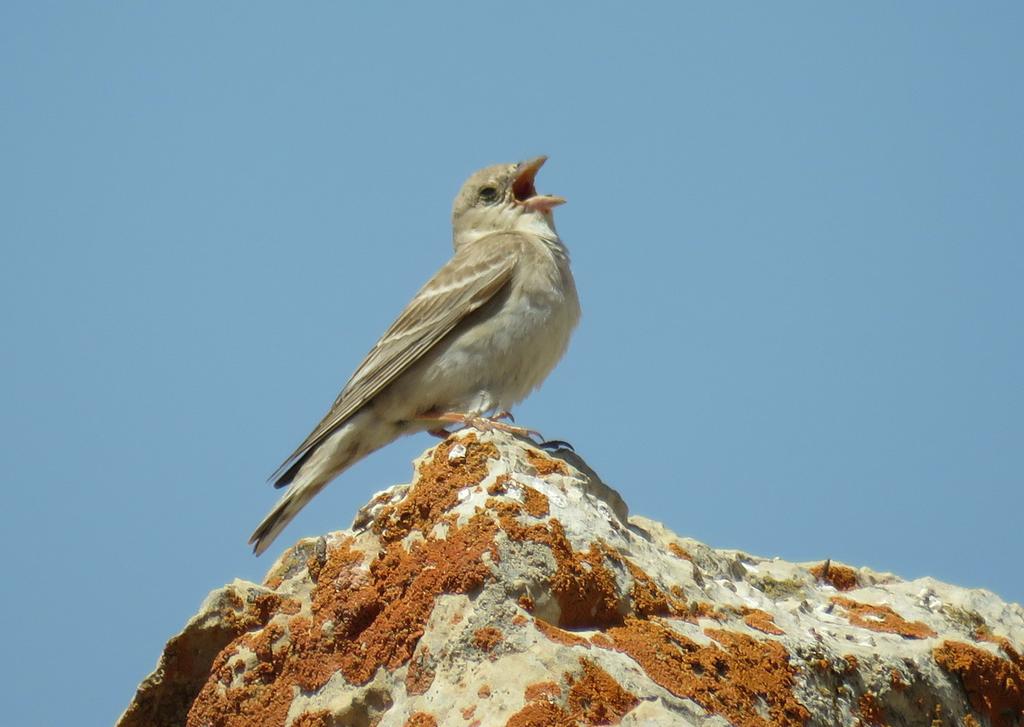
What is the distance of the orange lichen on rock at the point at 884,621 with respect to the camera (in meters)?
5.45

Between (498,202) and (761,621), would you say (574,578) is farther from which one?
(498,202)

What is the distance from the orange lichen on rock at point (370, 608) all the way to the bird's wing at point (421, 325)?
3.08 metres

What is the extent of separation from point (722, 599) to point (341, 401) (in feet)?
12.7

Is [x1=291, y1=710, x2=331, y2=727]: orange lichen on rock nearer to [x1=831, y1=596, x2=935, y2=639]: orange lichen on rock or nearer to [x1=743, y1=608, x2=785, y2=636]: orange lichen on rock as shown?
[x1=743, y1=608, x2=785, y2=636]: orange lichen on rock

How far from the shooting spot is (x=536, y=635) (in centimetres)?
423

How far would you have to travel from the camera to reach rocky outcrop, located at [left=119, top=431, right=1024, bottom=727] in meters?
4.18

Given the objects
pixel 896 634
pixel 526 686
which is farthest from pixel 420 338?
pixel 526 686

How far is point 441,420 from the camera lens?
8055 millimetres

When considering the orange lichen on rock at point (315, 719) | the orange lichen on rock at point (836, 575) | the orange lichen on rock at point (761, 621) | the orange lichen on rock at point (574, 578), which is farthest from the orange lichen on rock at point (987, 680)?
the orange lichen on rock at point (315, 719)

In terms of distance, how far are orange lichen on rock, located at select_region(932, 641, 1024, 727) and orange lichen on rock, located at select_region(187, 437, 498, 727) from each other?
6.11ft

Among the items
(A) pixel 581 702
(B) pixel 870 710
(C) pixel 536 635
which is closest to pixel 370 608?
(C) pixel 536 635

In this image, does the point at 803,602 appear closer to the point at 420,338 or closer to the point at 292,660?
the point at 292,660

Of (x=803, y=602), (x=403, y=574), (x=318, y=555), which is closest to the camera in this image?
(x=403, y=574)

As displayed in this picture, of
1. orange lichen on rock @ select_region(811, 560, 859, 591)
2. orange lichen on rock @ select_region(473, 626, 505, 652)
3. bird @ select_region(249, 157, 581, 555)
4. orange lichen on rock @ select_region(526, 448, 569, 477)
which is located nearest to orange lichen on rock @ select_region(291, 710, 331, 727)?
orange lichen on rock @ select_region(473, 626, 505, 652)
